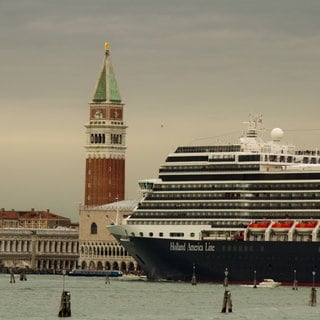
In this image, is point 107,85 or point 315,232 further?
point 107,85

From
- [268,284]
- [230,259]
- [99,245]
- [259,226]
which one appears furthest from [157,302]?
[99,245]

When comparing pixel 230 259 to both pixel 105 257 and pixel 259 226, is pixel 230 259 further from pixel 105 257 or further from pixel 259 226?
pixel 105 257

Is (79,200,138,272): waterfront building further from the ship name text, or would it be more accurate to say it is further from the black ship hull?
the ship name text

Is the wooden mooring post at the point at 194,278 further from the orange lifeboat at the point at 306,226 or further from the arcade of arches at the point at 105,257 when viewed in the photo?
the arcade of arches at the point at 105,257

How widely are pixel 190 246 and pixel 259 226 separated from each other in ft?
14.5

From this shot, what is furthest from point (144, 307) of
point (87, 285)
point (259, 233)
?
point (87, 285)

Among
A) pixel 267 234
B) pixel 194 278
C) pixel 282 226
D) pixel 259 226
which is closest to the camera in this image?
pixel 267 234

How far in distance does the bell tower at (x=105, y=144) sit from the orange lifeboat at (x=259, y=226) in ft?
223

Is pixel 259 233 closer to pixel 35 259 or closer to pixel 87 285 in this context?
pixel 87 285

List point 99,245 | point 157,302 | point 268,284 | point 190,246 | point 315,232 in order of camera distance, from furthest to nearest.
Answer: point 99,245, point 190,246, point 315,232, point 268,284, point 157,302

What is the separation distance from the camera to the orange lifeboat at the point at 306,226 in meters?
112

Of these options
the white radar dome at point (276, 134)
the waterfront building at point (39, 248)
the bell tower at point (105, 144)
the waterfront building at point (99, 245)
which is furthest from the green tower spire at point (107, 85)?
the white radar dome at point (276, 134)

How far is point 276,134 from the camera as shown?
398ft

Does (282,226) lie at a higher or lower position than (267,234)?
higher
